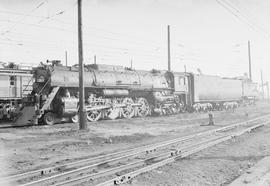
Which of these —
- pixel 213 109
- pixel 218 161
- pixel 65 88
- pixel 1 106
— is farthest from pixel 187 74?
pixel 218 161

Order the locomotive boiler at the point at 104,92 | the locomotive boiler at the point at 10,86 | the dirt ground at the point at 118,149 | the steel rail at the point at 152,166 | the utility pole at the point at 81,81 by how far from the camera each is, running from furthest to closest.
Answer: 1. the locomotive boiler at the point at 10,86
2. the locomotive boiler at the point at 104,92
3. the utility pole at the point at 81,81
4. the dirt ground at the point at 118,149
5. the steel rail at the point at 152,166

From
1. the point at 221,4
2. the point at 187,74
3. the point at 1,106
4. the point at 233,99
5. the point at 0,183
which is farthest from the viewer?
the point at 233,99

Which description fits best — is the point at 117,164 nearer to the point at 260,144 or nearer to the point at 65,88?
the point at 260,144

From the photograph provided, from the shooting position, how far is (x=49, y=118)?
616 inches

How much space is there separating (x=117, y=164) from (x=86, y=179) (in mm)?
1501

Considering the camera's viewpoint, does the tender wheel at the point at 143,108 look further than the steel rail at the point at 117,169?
Yes

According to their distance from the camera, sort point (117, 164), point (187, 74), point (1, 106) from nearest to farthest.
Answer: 1. point (117, 164)
2. point (1, 106)
3. point (187, 74)

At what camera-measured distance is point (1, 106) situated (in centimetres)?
1822

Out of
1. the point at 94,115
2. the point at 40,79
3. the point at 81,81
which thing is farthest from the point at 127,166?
the point at 94,115

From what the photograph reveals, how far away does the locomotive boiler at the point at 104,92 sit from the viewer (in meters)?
15.7

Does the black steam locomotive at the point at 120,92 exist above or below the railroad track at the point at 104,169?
above

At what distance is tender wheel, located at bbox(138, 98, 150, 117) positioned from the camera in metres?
20.8

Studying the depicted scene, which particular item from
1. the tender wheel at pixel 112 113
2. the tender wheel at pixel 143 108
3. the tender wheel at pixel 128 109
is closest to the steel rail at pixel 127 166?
the tender wheel at pixel 112 113

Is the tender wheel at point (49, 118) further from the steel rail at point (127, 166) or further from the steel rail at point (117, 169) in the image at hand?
the steel rail at point (117, 169)
